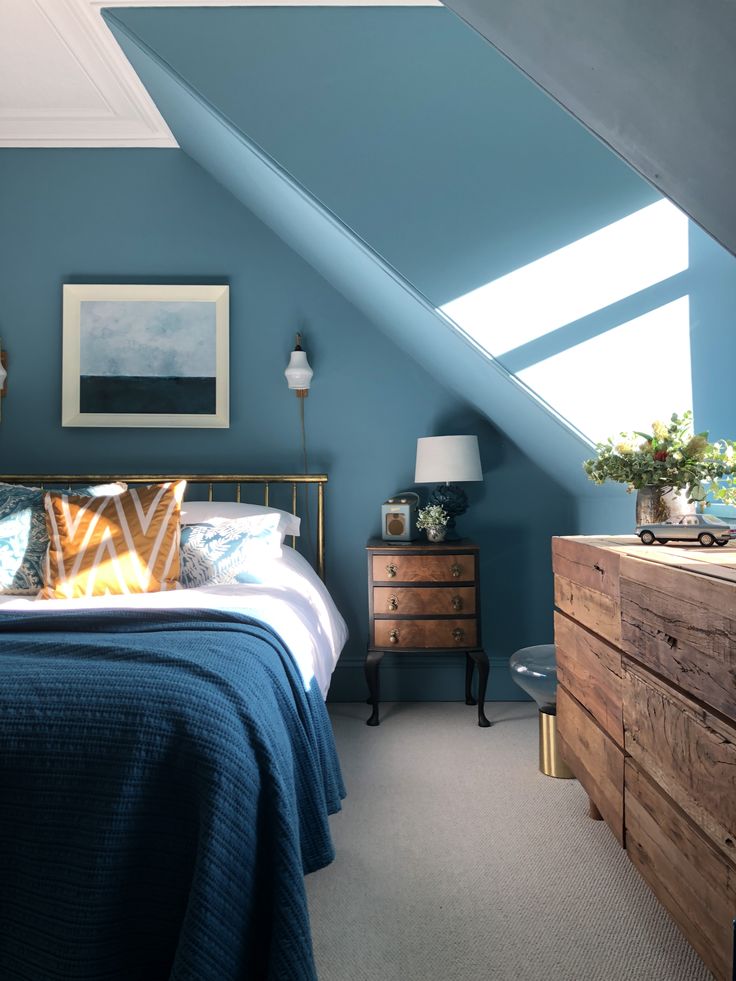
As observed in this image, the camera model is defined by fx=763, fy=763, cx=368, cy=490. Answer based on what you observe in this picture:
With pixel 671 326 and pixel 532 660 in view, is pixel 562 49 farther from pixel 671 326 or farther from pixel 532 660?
pixel 532 660

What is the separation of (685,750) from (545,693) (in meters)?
1.17

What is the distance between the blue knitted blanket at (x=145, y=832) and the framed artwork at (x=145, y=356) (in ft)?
6.91

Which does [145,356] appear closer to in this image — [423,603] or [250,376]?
[250,376]

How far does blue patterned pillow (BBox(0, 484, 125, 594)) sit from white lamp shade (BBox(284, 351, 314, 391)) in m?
1.03

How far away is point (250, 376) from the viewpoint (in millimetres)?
3443

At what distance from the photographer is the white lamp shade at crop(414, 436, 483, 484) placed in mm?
3115

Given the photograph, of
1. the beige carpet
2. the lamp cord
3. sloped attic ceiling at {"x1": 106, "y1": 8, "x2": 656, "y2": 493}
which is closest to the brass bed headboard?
the lamp cord

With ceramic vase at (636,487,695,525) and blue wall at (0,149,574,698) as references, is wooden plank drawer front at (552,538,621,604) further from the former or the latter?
blue wall at (0,149,574,698)

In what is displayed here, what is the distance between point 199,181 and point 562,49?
2766 millimetres

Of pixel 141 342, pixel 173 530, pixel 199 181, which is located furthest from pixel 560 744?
pixel 199 181

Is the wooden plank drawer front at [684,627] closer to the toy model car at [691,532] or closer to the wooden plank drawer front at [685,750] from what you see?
the wooden plank drawer front at [685,750]

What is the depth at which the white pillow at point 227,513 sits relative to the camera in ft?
9.66

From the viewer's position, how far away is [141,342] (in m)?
3.43

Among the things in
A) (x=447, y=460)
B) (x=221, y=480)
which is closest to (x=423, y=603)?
(x=447, y=460)
